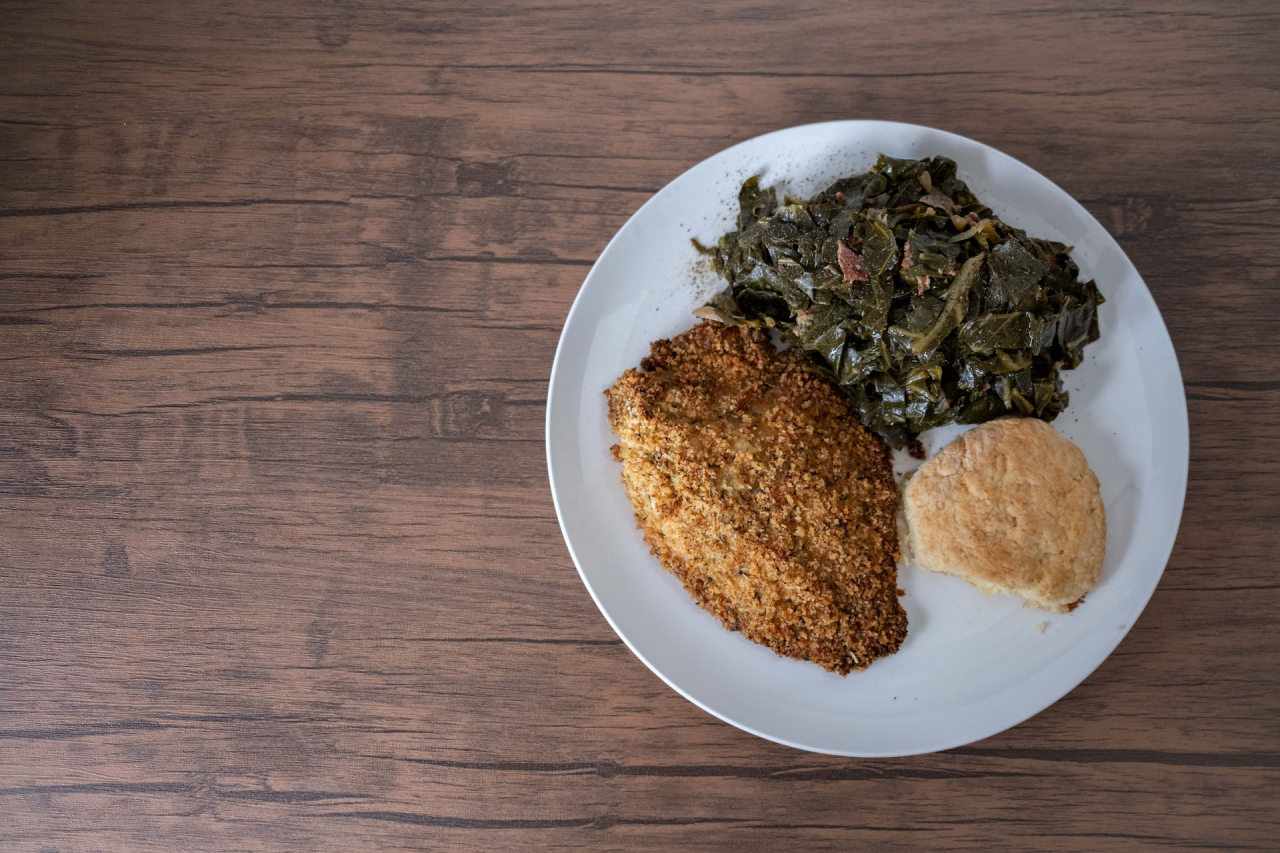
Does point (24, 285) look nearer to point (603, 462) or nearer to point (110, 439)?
point (110, 439)

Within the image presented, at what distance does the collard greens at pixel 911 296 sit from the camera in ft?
8.81

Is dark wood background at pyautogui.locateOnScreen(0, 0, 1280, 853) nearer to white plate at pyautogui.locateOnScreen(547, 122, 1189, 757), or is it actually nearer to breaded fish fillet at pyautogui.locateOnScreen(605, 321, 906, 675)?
white plate at pyautogui.locateOnScreen(547, 122, 1189, 757)

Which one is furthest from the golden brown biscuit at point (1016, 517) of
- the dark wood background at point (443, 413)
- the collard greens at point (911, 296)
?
the dark wood background at point (443, 413)

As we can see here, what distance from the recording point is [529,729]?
133 inches

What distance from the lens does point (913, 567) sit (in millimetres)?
3051

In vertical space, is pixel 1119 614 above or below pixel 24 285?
below

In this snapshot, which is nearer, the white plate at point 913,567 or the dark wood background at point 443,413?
the white plate at point 913,567

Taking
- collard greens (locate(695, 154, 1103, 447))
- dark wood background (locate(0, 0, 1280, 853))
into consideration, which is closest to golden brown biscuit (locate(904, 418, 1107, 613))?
collard greens (locate(695, 154, 1103, 447))

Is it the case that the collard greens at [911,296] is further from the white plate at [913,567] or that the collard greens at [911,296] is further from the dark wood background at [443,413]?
the dark wood background at [443,413]

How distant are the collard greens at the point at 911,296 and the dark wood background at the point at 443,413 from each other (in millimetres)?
800

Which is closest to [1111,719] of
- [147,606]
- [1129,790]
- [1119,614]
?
[1129,790]

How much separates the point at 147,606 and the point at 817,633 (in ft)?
10.2

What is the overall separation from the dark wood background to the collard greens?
800mm

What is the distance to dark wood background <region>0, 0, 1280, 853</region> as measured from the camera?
3344mm
